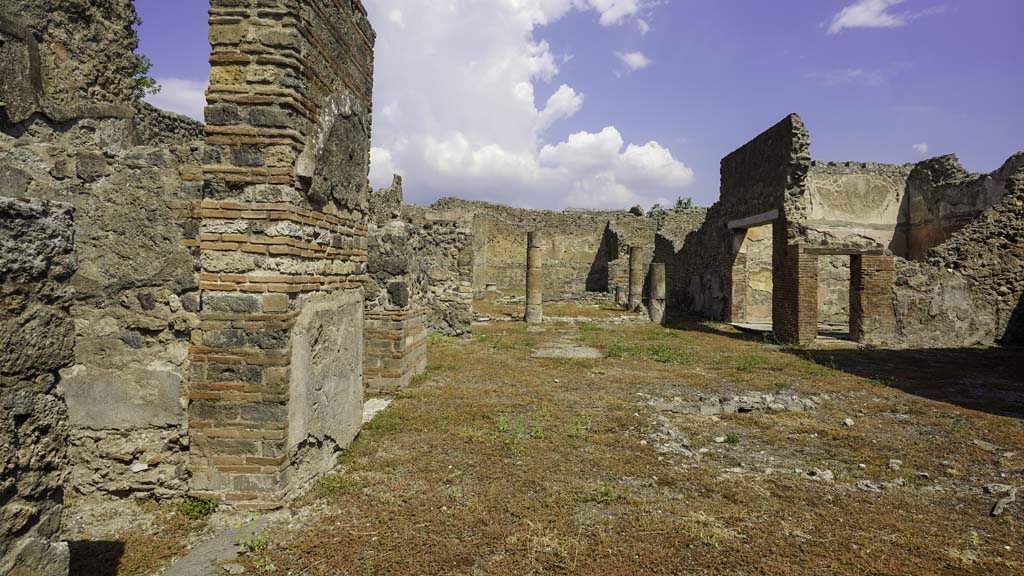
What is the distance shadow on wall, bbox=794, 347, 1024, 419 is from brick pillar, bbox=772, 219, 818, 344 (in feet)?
3.52

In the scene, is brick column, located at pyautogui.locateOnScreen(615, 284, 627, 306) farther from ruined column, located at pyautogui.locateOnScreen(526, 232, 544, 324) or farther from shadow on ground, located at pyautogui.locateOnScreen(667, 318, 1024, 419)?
shadow on ground, located at pyautogui.locateOnScreen(667, 318, 1024, 419)

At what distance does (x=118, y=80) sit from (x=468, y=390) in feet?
18.0

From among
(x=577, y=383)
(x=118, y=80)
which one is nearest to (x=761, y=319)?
(x=577, y=383)

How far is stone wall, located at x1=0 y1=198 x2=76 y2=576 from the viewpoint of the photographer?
1.55 metres

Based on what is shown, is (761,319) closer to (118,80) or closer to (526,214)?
(118,80)

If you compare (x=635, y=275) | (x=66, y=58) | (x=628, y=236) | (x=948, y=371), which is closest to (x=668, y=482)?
(x=66, y=58)

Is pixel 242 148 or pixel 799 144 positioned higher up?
pixel 799 144

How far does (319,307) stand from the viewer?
4.00m

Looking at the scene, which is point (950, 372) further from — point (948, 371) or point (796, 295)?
point (796, 295)

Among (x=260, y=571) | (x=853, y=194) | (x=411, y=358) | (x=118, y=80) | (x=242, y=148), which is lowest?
(x=260, y=571)

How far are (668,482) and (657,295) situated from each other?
14344 mm

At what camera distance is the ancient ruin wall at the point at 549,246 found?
34.4m

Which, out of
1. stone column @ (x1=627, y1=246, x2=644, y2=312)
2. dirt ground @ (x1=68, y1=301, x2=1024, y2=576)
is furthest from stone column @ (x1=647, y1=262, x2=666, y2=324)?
dirt ground @ (x1=68, y1=301, x2=1024, y2=576)

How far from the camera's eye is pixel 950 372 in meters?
9.12
